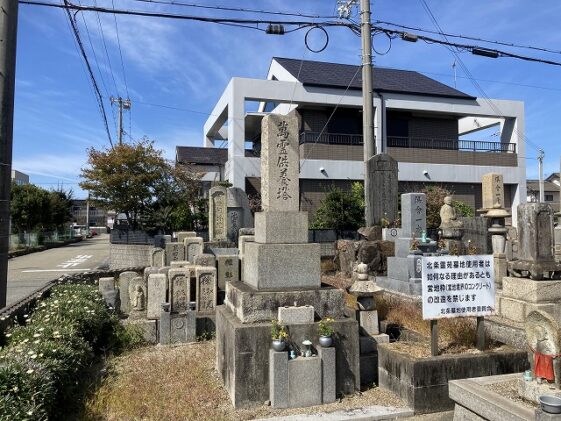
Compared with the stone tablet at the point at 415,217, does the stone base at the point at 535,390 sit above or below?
below

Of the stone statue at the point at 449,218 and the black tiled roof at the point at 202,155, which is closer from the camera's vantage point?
the stone statue at the point at 449,218

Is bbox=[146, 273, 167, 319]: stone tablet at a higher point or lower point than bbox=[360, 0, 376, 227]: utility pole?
lower

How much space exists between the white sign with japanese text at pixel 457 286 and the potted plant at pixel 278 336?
152cm

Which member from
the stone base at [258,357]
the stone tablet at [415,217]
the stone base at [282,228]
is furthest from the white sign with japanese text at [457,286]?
the stone tablet at [415,217]

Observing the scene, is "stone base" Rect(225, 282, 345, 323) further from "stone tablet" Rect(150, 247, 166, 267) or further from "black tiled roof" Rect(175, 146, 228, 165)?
"black tiled roof" Rect(175, 146, 228, 165)

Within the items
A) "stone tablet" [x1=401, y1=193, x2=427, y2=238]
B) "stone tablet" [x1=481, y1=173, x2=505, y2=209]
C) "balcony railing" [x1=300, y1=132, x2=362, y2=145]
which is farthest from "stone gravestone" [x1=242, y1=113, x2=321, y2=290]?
"balcony railing" [x1=300, y1=132, x2=362, y2=145]

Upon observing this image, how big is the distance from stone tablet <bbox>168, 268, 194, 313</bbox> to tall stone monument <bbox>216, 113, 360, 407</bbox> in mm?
2005

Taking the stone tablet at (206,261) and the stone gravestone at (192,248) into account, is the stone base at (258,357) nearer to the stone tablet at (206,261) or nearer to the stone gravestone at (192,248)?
the stone tablet at (206,261)

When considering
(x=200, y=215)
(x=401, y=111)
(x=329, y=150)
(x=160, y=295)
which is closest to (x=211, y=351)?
(x=160, y=295)

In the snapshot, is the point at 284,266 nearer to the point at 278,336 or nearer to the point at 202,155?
the point at 278,336

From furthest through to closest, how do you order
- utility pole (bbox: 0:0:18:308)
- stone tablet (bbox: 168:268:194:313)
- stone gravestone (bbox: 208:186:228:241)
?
stone gravestone (bbox: 208:186:228:241) → stone tablet (bbox: 168:268:194:313) → utility pole (bbox: 0:0:18:308)

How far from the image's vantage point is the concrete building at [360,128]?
19.1 m

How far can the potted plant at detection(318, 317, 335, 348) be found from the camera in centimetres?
430

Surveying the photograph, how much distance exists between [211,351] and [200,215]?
45.4 feet
